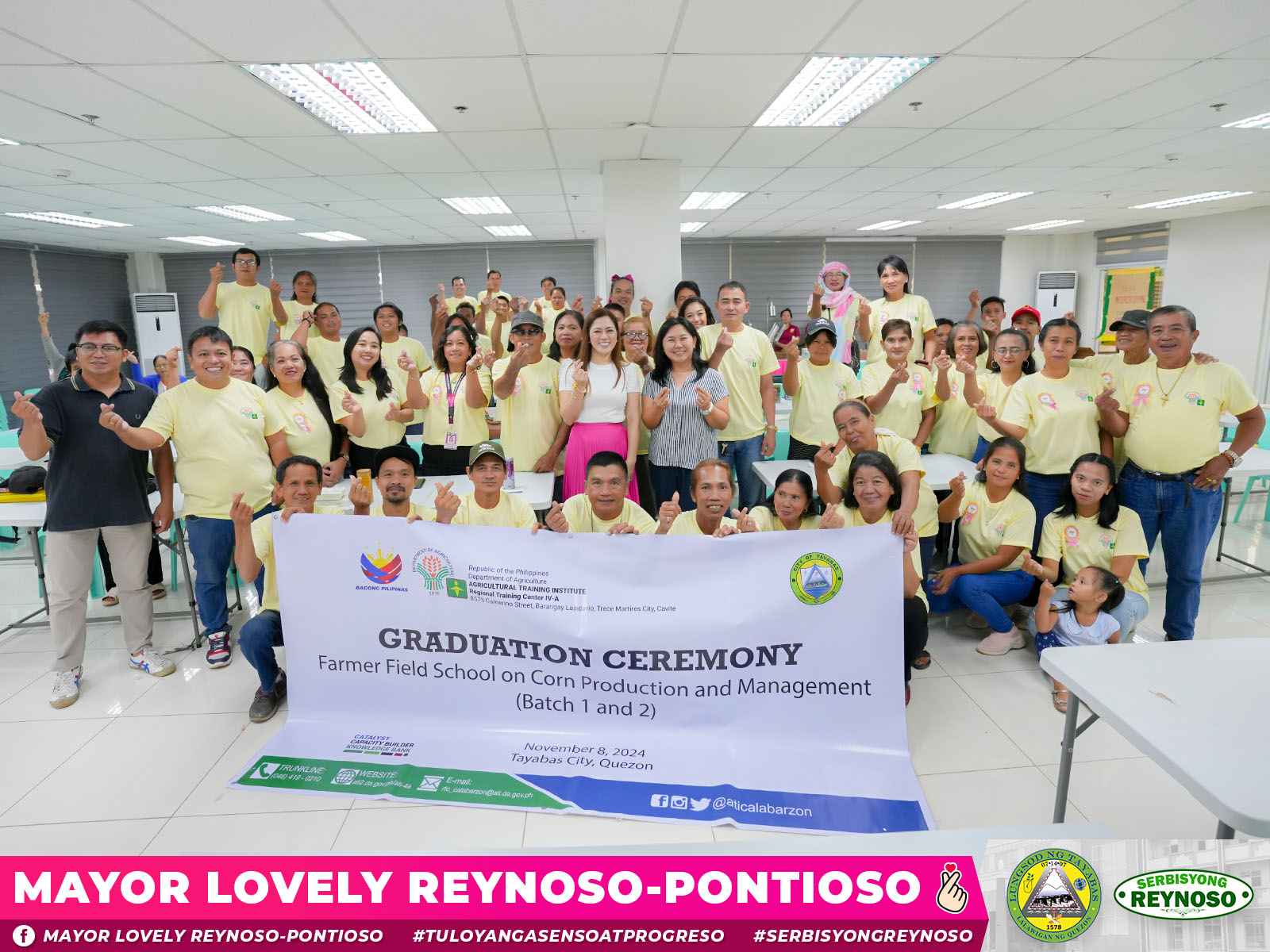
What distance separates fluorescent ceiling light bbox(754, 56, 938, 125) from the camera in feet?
12.5

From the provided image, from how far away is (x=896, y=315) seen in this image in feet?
16.9

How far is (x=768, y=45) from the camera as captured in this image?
347cm

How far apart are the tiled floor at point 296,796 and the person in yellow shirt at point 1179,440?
0.91m

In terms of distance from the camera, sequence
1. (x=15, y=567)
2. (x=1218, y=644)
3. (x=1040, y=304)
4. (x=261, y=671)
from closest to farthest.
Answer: (x=1218, y=644), (x=261, y=671), (x=15, y=567), (x=1040, y=304)

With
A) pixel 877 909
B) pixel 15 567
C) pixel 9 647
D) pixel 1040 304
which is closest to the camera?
pixel 877 909

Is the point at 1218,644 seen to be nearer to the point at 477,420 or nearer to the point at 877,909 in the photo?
the point at 877,909

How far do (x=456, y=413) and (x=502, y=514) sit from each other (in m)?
1.21

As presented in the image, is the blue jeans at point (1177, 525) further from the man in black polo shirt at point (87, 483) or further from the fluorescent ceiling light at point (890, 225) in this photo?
the fluorescent ceiling light at point (890, 225)

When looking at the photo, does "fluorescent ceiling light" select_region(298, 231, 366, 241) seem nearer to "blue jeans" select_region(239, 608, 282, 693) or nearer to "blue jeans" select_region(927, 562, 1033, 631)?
"blue jeans" select_region(239, 608, 282, 693)

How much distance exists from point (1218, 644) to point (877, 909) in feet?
4.59

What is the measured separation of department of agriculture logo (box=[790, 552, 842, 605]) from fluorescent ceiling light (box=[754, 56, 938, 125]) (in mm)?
2855

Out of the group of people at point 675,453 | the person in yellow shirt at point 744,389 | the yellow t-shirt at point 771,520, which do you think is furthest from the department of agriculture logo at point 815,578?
the person in yellow shirt at point 744,389

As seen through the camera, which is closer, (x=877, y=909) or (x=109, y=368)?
(x=877, y=909)

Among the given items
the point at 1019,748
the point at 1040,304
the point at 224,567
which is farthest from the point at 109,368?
the point at 1040,304
